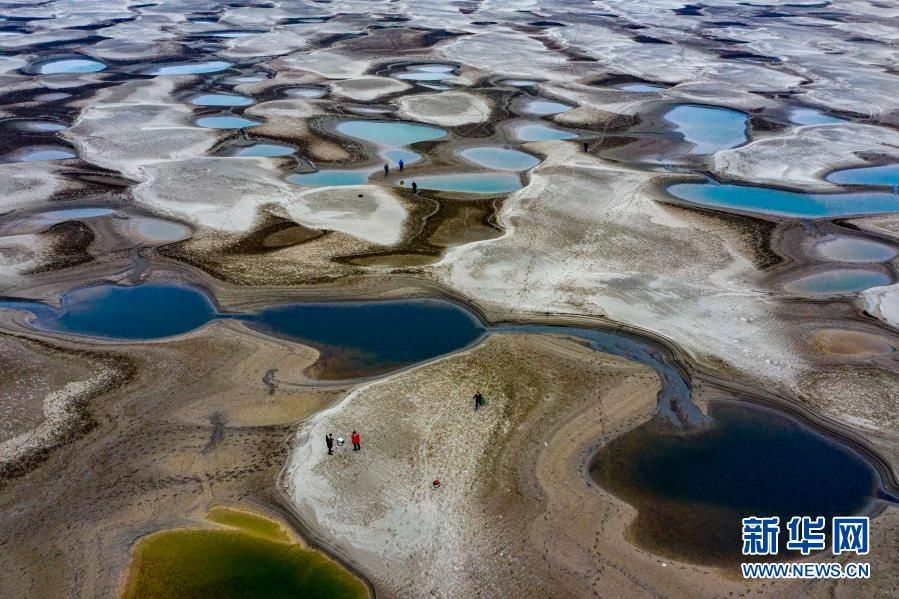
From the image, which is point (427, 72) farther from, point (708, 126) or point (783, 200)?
point (783, 200)

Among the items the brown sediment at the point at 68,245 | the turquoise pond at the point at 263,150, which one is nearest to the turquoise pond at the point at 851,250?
the turquoise pond at the point at 263,150

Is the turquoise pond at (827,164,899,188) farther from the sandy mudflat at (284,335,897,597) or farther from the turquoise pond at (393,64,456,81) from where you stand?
the turquoise pond at (393,64,456,81)

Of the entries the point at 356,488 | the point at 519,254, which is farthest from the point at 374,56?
the point at 356,488

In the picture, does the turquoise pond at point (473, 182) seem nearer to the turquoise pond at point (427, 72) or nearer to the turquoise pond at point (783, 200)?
the turquoise pond at point (783, 200)

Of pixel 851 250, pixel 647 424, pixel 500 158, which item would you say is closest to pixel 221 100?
pixel 500 158

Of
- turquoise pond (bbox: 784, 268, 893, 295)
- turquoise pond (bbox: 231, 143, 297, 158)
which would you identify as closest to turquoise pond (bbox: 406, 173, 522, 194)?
turquoise pond (bbox: 231, 143, 297, 158)

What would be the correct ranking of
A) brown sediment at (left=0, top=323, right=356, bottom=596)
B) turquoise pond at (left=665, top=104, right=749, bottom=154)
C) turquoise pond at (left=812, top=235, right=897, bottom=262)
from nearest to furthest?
brown sediment at (left=0, top=323, right=356, bottom=596)
turquoise pond at (left=812, top=235, right=897, bottom=262)
turquoise pond at (left=665, top=104, right=749, bottom=154)
